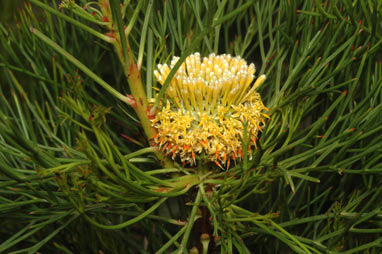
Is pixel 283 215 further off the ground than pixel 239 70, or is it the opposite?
pixel 239 70

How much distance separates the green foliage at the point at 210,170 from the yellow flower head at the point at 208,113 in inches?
1.2

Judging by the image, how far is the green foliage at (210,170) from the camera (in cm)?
63

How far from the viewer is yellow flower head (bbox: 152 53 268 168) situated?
0.71 metres

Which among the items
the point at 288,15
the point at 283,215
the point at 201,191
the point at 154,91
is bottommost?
the point at 283,215

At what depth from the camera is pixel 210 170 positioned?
78 centimetres

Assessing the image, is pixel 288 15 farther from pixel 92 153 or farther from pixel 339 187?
pixel 92 153

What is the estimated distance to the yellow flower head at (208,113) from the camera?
708 millimetres

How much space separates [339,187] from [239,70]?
0.95 ft

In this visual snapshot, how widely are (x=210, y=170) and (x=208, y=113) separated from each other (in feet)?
0.32

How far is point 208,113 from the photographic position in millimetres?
737

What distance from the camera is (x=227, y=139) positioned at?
70 cm

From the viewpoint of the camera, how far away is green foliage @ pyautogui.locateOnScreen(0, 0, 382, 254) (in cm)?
63

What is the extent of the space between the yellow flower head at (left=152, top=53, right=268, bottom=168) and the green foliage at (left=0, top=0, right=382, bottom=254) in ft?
0.10

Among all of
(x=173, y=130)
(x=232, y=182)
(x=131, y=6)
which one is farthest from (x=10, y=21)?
(x=232, y=182)
